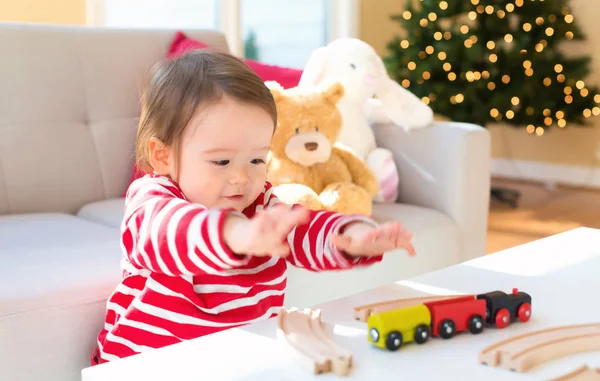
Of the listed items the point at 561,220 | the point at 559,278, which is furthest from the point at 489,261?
the point at 561,220

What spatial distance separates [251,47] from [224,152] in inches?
133

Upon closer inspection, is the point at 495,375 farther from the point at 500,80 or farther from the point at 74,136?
the point at 500,80

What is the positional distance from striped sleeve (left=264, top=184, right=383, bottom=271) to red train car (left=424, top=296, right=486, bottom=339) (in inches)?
5.5

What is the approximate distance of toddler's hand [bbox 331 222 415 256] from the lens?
3.15 feet

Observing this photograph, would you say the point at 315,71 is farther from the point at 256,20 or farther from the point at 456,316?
the point at 256,20

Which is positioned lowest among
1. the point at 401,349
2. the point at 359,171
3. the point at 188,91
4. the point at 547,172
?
the point at 547,172

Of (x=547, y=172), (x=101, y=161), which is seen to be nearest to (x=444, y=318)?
(x=101, y=161)

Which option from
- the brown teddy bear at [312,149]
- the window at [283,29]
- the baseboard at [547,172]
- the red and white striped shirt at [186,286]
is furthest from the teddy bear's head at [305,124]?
the baseboard at [547,172]

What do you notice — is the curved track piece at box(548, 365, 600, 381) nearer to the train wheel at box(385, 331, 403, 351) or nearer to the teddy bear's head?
the train wheel at box(385, 331, 403, 351)

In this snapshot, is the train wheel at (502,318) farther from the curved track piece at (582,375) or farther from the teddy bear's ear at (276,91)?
the teddy bear's ear at (276,91)

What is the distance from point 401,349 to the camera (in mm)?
895

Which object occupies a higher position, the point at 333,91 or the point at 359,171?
the point at 333,91

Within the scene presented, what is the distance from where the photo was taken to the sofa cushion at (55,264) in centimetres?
130

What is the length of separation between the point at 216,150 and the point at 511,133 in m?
3.88
